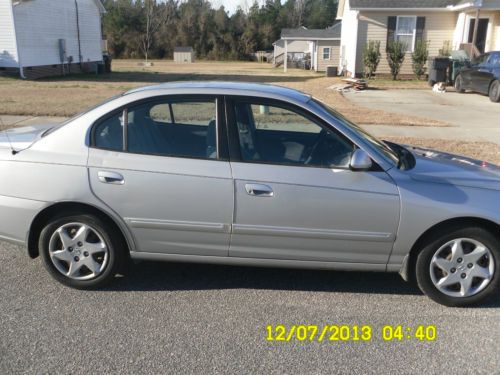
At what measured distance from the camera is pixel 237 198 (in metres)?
3.63

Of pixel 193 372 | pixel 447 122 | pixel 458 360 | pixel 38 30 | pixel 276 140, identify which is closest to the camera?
pixel 193 372

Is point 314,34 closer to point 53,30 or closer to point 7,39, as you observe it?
point 53,30

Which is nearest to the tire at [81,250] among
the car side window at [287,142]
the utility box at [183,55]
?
the car side window at [287,142]

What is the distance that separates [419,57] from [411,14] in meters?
2.40

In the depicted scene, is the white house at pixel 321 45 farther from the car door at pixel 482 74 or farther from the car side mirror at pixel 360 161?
the car side mirror at pixel 360 161

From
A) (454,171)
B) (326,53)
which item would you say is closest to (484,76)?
(454,171)

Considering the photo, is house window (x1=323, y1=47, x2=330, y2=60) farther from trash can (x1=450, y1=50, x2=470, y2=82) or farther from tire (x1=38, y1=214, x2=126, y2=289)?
tire (x1=38, y1=214, x2=126, y2=289)

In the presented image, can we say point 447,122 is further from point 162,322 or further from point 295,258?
point 162,322

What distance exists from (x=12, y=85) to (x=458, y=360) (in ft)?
75.8

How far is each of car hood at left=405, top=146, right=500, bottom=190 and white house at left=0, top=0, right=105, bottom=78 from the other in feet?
83.7

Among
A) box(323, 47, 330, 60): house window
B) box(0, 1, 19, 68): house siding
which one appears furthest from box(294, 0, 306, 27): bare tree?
box(0, 1, 19, 68): house siding

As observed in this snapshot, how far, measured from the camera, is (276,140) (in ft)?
13.4

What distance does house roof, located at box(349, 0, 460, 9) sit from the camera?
24.6 m

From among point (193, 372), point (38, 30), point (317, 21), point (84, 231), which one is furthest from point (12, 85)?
point (317, 21)
